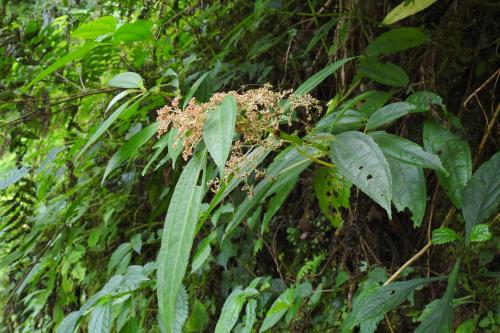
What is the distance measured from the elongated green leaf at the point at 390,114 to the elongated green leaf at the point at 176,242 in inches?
12.8

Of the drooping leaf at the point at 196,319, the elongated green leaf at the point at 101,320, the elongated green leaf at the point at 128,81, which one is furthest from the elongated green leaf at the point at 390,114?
the drooping leaf at the point at 196,319

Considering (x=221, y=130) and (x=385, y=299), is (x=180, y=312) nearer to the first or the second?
(x=385, y=299)

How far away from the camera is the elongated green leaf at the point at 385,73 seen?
43.5 inches

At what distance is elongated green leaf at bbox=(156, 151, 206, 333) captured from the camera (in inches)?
25.6

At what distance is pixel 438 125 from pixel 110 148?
4.45 feet

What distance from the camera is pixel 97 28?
3.78 feet

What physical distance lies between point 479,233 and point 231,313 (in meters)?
0.62

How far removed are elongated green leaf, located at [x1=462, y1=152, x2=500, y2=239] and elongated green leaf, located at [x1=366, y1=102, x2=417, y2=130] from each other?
18cm

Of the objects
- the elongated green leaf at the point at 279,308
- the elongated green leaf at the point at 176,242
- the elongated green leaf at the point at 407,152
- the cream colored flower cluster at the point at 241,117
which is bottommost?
the elongated green leaf at the point at 279,308

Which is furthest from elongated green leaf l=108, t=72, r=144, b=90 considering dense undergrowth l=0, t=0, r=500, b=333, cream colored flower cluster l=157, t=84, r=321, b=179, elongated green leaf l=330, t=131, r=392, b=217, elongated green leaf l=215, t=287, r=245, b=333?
elongated green leaf l=215, t=287, r=245, b=333

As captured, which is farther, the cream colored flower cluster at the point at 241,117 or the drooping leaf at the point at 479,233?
the drooping leaf at the point at 479,233

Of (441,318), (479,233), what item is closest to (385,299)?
(441,318)

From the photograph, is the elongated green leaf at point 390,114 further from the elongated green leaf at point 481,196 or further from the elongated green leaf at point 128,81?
the elongated green leaf at point 128,81

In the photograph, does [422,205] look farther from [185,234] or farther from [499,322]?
[499,322]
